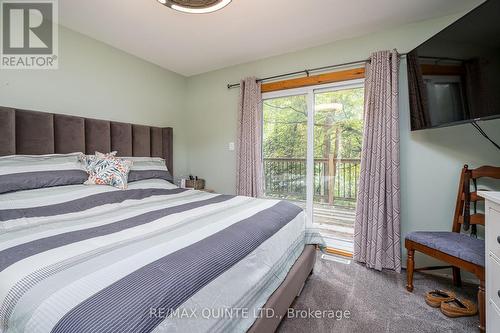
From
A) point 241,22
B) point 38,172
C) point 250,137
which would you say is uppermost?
point 241,22

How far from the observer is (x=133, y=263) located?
0.83 metres

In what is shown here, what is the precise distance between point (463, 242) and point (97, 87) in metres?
3.75

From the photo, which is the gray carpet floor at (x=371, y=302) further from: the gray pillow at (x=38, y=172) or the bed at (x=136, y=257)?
the gray pillow at (x=38, y=172)

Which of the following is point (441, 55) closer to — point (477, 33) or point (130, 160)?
point (477, 33)

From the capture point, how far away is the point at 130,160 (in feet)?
8.41

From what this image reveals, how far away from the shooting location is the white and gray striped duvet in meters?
0.66

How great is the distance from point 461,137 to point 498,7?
1.10 meters

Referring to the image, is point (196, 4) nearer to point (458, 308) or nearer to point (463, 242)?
point (463, 242)

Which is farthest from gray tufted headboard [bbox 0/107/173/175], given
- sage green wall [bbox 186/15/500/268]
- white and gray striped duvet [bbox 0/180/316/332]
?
sage green wall [bbox 186/15/500/268]

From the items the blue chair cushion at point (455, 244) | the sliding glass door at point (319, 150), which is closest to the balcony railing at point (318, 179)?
the sliding glass door at point (319, 150)

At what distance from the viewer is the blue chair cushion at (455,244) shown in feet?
4.92

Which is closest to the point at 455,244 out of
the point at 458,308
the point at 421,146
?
the point at 458,308

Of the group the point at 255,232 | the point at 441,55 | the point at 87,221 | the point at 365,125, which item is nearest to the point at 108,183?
the point at 87,221

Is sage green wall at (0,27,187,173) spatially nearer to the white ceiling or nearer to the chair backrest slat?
the white ceiling
